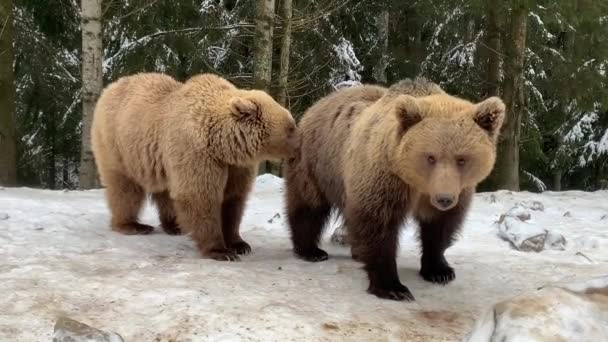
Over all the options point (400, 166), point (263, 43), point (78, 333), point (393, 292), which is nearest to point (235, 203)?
point (393, 292)

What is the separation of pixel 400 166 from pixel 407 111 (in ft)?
1.12

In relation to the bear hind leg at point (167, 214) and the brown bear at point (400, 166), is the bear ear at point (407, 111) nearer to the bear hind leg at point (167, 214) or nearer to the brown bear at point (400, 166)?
the brown bear at point (400, 166)

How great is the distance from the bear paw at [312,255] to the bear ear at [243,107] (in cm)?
120

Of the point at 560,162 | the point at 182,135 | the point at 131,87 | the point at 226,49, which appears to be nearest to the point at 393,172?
the point at 182,135

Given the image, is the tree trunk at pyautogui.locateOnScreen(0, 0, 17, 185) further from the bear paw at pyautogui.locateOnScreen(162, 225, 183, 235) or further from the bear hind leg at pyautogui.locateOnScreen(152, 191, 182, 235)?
the bear paw at pyautogui.locateOnScreen(162, 225, 183, 235)

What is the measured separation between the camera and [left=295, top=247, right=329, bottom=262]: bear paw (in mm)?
5406

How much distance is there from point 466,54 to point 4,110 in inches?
355

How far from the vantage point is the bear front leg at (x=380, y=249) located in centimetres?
428

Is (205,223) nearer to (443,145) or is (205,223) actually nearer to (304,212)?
(304,212)

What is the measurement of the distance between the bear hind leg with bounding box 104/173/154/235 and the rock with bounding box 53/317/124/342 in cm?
293

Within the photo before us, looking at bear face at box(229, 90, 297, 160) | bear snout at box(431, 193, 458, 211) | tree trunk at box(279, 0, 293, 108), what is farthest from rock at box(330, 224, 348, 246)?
tree trunk at box(279, 0, 293, 108)

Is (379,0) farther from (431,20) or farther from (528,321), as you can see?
(528,321)

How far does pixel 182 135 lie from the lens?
542cm

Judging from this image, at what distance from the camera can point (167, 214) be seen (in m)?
6.34
